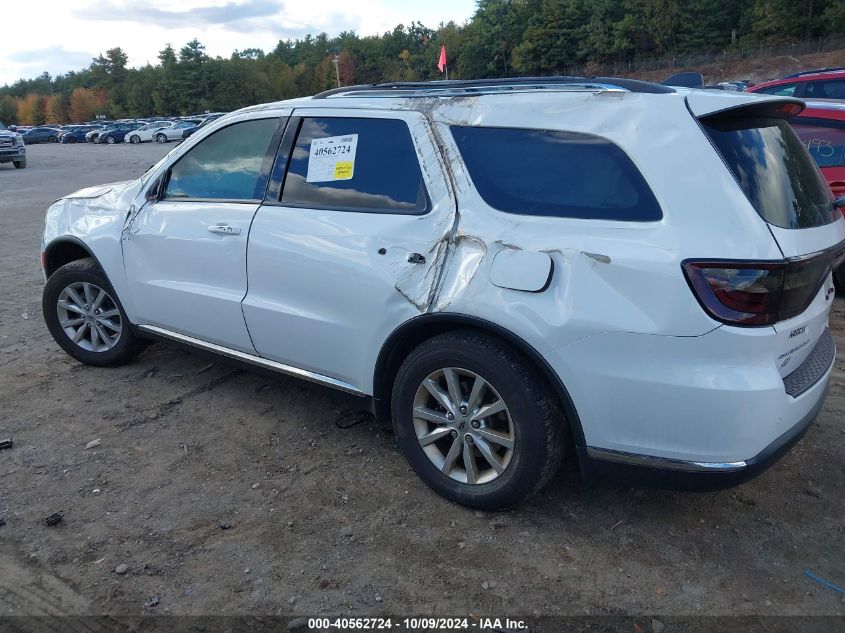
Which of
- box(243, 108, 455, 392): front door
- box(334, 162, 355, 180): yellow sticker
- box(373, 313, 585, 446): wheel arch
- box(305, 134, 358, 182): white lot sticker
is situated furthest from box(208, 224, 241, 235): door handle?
box(373, 313, 585, 446): wheel arch

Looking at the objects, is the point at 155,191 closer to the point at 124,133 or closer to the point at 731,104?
the point at 731,104

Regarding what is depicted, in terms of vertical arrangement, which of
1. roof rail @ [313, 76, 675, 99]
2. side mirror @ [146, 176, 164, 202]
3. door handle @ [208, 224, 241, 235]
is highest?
roof rail @ [313, 76, 675, 99]

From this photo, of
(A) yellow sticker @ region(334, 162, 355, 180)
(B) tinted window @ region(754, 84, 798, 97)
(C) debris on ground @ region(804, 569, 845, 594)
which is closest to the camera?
(C) debris on ground @ region(804, 569, 845, 594)

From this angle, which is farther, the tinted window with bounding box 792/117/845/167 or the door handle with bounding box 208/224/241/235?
the tinted window with bounding box 792/117/845/167

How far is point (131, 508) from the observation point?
3.32 m

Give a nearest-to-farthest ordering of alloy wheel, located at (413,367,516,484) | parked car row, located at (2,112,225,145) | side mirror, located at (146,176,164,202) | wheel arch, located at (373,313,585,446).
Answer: wheel arch, located at (373,313,585,446)
alloy wheel, located at (413,367,516,484)
side mirror, located at (146,176,164,202)
parked car row, located at (2,112,225,145)

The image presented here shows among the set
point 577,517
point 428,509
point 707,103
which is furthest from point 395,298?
point 707,103

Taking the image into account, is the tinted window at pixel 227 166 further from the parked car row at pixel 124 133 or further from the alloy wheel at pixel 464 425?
the parked car row at pixel 124 133

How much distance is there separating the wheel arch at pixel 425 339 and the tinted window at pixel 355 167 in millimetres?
527

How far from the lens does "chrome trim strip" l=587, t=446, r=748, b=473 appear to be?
101 inches

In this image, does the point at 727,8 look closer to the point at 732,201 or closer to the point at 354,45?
the point at 354,45

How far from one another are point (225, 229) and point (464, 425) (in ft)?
5.78

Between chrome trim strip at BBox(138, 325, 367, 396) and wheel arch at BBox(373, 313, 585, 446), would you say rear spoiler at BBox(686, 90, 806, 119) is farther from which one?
chrome trim strip at BBox(138, 325, 367, 396)

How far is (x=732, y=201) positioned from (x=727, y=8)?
85782 mm
